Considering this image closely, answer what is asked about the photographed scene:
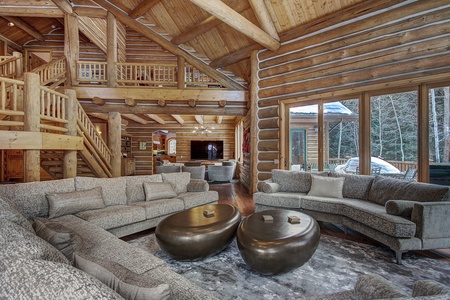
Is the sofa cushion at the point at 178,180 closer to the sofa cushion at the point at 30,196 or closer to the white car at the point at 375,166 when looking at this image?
the sofa cushion at the point at 30,196

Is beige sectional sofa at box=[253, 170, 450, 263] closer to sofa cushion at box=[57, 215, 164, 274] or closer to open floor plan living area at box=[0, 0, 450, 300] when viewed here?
open floor plan living area at box=[0, 0, 450, 300]

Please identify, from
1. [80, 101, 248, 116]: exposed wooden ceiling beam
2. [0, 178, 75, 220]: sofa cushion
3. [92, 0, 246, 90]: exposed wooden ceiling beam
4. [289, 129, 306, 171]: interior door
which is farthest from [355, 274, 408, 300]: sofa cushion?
[92, 0, 246, 90]: exposed wooden ceiling beam

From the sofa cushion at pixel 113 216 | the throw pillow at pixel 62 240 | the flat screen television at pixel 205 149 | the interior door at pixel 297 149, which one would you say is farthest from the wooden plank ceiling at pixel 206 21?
the flat screen television at pixel 205 149

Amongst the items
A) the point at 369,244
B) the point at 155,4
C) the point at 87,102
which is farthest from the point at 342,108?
the point at 87,102

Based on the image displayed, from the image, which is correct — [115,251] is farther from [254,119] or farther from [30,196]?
[254,119]

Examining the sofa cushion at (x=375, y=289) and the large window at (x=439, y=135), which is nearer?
the sofa cushion at (x=375, y=289)

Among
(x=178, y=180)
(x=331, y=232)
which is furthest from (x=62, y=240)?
(x=331, y=232)

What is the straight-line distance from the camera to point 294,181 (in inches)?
169

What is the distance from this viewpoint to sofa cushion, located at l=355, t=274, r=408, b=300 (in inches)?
41.0

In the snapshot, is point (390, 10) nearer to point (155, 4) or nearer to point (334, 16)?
point (334, 16)

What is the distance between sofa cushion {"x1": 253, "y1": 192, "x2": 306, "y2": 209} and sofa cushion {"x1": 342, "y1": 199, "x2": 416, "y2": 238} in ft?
2.38

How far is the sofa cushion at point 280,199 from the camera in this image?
373cm

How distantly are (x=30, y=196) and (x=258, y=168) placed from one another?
4.55 meters

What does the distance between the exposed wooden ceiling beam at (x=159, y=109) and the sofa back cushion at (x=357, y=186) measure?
377 centimetres
